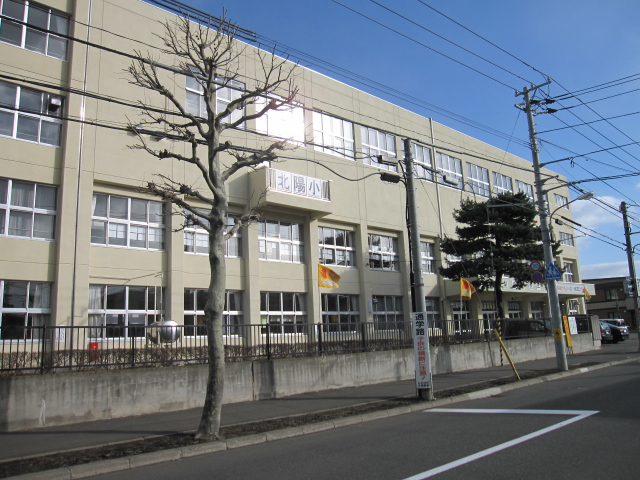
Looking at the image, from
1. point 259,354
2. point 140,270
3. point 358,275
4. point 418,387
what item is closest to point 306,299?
point 358,275

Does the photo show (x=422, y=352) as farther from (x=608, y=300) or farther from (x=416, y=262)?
(x=608, y=300)

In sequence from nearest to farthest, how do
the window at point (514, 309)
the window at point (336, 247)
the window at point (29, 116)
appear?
1. the window at point (29, 116)
2. the window at point (336, 247)
3. the window at point (514, 309)

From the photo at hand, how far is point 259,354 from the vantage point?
1406 cm

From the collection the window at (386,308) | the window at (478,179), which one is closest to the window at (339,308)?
the window at (386,308)

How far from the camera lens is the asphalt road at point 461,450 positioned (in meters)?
6.16

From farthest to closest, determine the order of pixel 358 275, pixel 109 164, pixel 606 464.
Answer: pixel 358 275 < pixel 109 164 < pixel 606 464

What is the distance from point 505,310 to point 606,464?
31.1 meters

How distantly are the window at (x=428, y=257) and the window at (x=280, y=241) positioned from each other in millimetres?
9545

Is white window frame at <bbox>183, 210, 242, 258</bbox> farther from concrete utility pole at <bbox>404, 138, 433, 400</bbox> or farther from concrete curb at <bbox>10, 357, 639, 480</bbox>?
concrete curb at <bbox>10, 357, 639, 480</bbox>

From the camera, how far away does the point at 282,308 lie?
74.0 feet

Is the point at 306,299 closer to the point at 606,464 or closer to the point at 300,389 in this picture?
the point at 300,389

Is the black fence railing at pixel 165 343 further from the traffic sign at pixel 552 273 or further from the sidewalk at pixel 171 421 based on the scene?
the traffic sign at pixel 552 273

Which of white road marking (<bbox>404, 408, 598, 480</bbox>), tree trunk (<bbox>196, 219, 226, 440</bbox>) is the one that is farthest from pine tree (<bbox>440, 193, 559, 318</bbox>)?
tree trunk (<bbox>196, 219, 226, 440</bbox>)

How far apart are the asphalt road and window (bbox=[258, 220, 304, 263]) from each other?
12.6m
